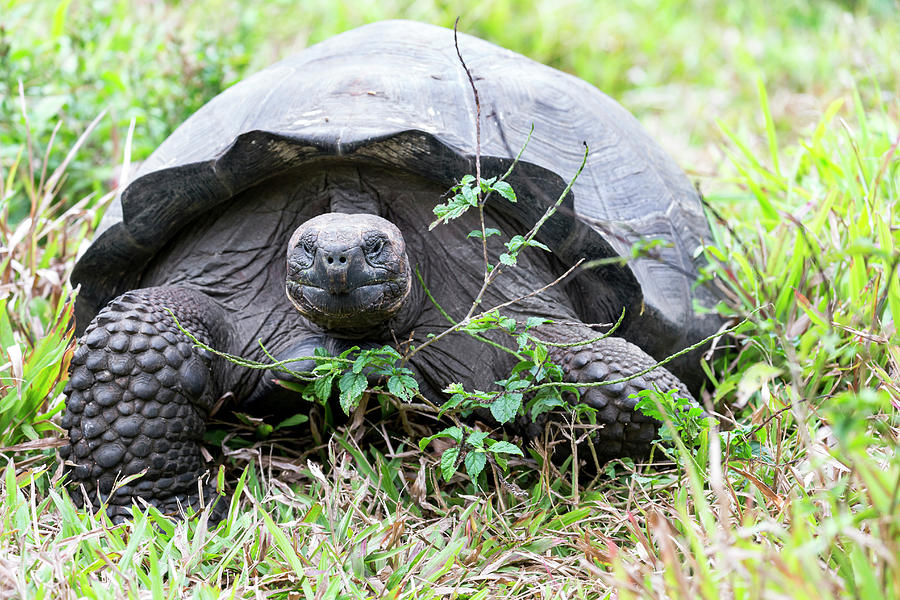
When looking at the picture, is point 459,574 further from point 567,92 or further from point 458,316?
point 567,92

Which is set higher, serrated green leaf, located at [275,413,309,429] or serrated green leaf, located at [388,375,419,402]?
serrated green leaf, located at [388,375,419,402]

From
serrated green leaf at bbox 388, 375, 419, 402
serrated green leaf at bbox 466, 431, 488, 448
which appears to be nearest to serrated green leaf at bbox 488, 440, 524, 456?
serrated green leaf at bbox 466, 431, 488, 448

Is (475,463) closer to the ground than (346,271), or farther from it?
closer to the ground

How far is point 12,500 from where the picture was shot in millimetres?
2070

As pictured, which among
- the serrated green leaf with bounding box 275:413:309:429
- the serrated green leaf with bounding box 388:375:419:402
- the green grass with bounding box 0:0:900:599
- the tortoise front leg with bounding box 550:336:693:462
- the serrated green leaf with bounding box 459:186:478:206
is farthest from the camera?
the serrated green leaf with bounding box 275:413:309:429

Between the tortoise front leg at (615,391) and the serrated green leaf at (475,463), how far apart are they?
34 cm

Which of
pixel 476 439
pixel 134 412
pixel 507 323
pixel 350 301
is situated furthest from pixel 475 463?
pixel 134 412

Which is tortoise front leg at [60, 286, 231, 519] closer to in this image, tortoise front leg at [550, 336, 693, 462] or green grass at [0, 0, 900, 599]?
green grass at [0, 0, 900, 599]

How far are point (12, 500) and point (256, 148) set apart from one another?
1.06 meters

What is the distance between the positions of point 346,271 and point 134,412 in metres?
0.66

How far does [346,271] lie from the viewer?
7.33ft

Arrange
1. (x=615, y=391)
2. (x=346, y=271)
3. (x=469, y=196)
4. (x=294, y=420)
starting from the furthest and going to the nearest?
(x=294, y=420) → (x=615, y=391) → (x=346, y=271) → (x=469, y=196)

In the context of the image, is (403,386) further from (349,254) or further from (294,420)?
(294,420)

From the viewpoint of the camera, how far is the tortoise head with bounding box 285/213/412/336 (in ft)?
7.36
